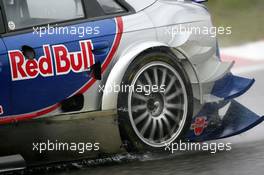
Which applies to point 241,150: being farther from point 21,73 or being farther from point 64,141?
point 21,73

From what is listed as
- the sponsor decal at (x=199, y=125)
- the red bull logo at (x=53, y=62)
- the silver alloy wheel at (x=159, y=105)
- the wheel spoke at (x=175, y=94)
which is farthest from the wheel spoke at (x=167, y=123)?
Result: the red bull logo at (x=53, y=62)

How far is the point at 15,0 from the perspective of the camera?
604 centimetres

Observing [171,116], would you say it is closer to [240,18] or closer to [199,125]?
[199,125]

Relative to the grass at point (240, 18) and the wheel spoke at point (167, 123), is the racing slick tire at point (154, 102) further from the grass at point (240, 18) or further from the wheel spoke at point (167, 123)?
the grass at point (240, 18)

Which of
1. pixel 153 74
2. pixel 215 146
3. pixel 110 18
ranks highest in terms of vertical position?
pixel 110 18

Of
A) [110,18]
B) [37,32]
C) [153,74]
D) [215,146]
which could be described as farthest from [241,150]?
[37,32]

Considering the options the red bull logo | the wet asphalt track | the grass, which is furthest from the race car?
the grass

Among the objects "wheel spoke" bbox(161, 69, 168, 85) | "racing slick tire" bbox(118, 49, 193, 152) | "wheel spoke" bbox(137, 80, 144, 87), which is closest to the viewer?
"racing slick tire" bbox(118, 49, 193, 152)

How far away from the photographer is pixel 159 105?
6.43 meters

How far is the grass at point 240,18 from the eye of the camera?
16.0m

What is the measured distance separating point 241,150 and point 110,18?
1.64 metres

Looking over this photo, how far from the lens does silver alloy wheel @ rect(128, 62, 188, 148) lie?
6301mm

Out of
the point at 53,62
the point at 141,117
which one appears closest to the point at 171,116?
the point at 141,117

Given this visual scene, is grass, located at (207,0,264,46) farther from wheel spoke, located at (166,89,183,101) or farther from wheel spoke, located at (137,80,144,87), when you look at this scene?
wheel spoke, located at (137,80,144,87)
